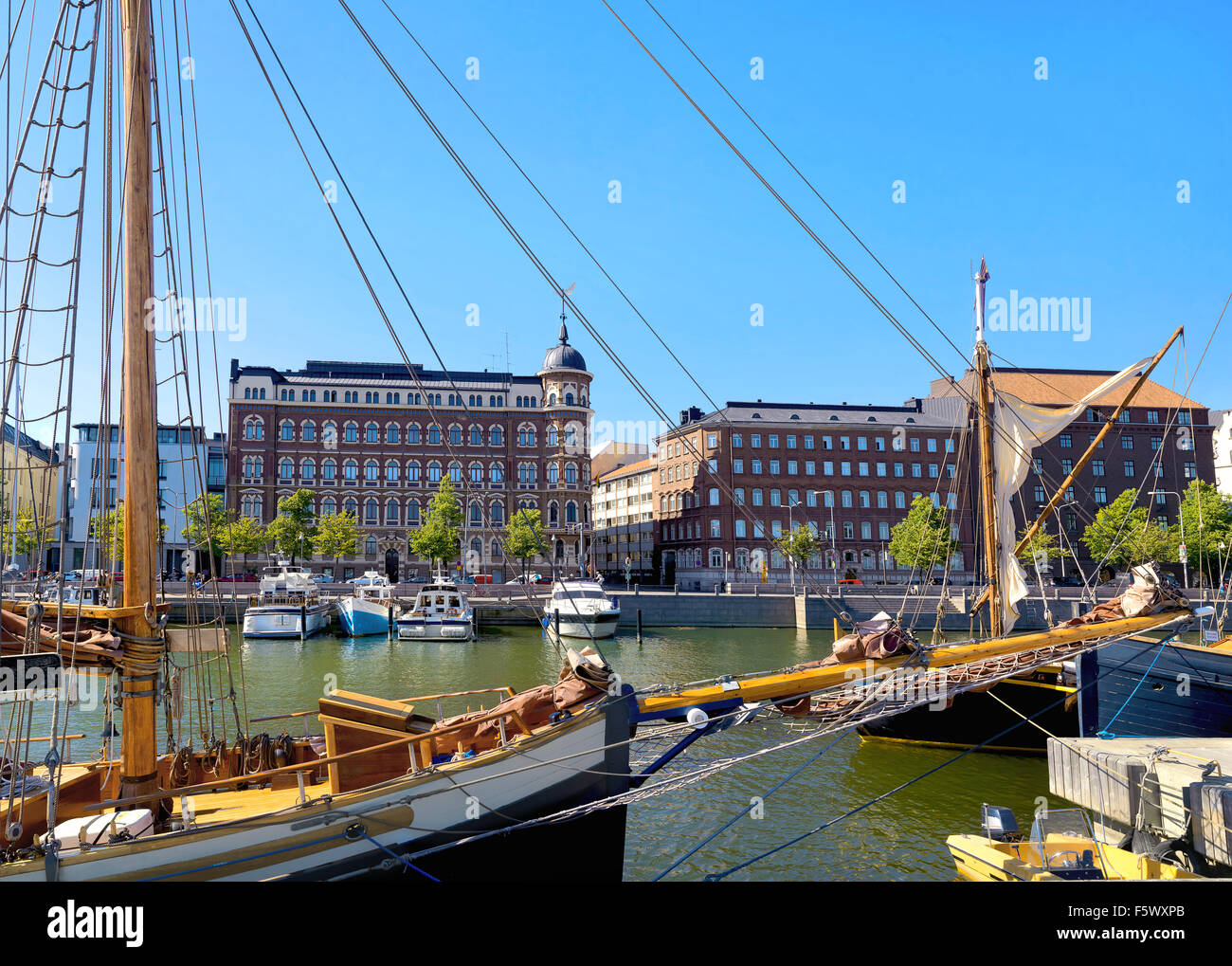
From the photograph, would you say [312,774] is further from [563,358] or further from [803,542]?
[563,358]

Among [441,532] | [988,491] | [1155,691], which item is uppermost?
[988,491]

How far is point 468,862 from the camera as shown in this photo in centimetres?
984

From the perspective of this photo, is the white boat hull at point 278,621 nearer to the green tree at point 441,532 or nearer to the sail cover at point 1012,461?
the green tree at point 441,532

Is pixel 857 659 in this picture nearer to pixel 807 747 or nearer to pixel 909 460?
pixel 807 747

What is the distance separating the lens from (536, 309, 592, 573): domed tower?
83625 millimetres

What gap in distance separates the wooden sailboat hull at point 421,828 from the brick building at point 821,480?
223 feet

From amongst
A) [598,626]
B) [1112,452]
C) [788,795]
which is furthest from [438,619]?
[1112,452]

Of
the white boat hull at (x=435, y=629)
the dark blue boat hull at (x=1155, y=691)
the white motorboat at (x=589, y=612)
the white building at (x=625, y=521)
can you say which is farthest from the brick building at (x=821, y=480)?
the dark blue boat hull at (x=1155, y=691)

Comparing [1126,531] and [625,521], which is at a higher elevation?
[625,521]

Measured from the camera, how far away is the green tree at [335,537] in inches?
2746

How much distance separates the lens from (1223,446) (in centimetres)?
9369

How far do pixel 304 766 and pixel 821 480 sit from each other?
247 ft

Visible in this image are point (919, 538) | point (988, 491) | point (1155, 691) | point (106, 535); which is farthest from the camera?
point (919, 538)
